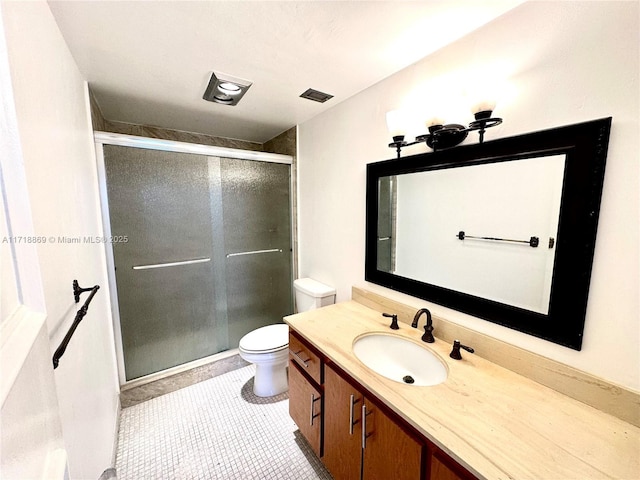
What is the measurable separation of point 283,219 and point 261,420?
1.64 metres

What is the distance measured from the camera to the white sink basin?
4.13 feet

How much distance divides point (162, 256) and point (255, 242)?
29.9 inches

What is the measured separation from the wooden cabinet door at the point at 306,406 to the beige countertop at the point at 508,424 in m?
0.36

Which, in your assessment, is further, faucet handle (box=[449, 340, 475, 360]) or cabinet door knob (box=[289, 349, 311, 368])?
cabinet door knob (box=[289, 349, 311, 368])

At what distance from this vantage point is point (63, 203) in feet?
3.33

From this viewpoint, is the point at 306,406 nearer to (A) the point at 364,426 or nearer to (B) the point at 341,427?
(B) the point at 341,427

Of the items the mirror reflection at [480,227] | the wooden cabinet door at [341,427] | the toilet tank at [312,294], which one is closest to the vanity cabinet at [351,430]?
the wooden cabinet door at [341,427]

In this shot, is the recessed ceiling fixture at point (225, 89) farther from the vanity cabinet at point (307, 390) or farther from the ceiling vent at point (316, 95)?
the vanity cabinet at point (307, 390)

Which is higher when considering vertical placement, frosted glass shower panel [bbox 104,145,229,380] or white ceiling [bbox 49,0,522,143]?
white ceiling [bbox 49,0,522,143]

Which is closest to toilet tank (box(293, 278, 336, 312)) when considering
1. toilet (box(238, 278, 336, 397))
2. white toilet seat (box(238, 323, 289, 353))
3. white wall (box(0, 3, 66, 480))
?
toilet (box(238, 278, 336, 397))

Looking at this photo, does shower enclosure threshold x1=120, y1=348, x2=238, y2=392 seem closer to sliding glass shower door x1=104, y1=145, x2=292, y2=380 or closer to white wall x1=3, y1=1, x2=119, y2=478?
sliding glass shower door x1=104, y1=145, x2=292, y2=380

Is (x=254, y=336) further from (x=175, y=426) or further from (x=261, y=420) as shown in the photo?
(x=175, y=426)

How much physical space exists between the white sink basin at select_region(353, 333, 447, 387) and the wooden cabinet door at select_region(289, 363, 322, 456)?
324mm

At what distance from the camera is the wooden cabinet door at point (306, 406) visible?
1370mm
